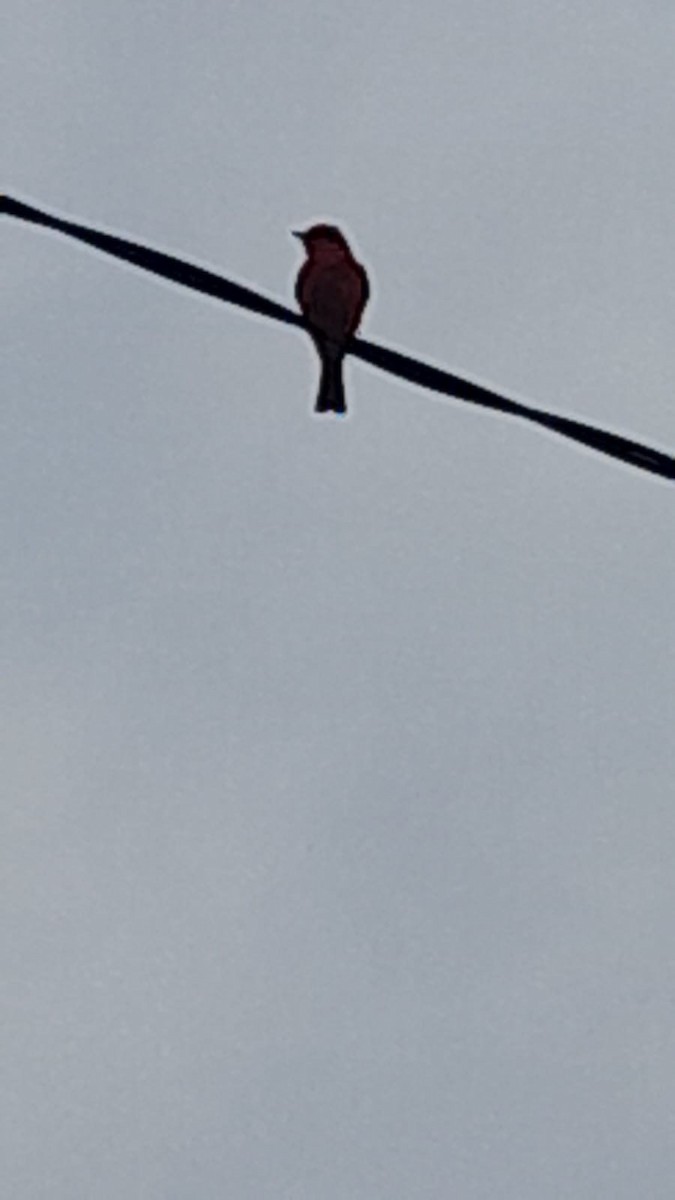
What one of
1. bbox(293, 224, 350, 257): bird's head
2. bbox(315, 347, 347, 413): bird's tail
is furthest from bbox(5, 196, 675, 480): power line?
bbox(293, 224, 350, 257): bird's head

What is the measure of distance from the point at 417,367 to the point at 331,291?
3.56 meters

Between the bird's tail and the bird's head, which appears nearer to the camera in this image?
the bird's tail

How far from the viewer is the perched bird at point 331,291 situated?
35.2 ft

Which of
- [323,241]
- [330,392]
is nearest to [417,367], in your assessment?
[330,392]

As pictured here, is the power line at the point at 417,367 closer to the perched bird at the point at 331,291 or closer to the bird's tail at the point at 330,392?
the perched bird at the point at 331,291

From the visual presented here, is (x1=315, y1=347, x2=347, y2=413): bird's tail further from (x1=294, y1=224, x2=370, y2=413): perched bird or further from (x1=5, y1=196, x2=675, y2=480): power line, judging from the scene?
(x1=5, y1=196, x2=675, y2=480): power line

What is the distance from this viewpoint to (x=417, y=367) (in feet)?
25.8

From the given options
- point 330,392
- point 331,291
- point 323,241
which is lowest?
point 330,392

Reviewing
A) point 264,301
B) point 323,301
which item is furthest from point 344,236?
point 264,301

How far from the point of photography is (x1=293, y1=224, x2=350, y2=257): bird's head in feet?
38.9

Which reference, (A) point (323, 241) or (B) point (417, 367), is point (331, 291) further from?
(B) point (417, 367)

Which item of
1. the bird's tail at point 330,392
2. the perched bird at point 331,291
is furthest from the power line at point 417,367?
Result: the bird's tail at point 330,392

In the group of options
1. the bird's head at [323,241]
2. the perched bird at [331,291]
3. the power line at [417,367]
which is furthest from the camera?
the bird's head at [323,241]

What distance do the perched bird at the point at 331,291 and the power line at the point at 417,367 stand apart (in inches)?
80.6
